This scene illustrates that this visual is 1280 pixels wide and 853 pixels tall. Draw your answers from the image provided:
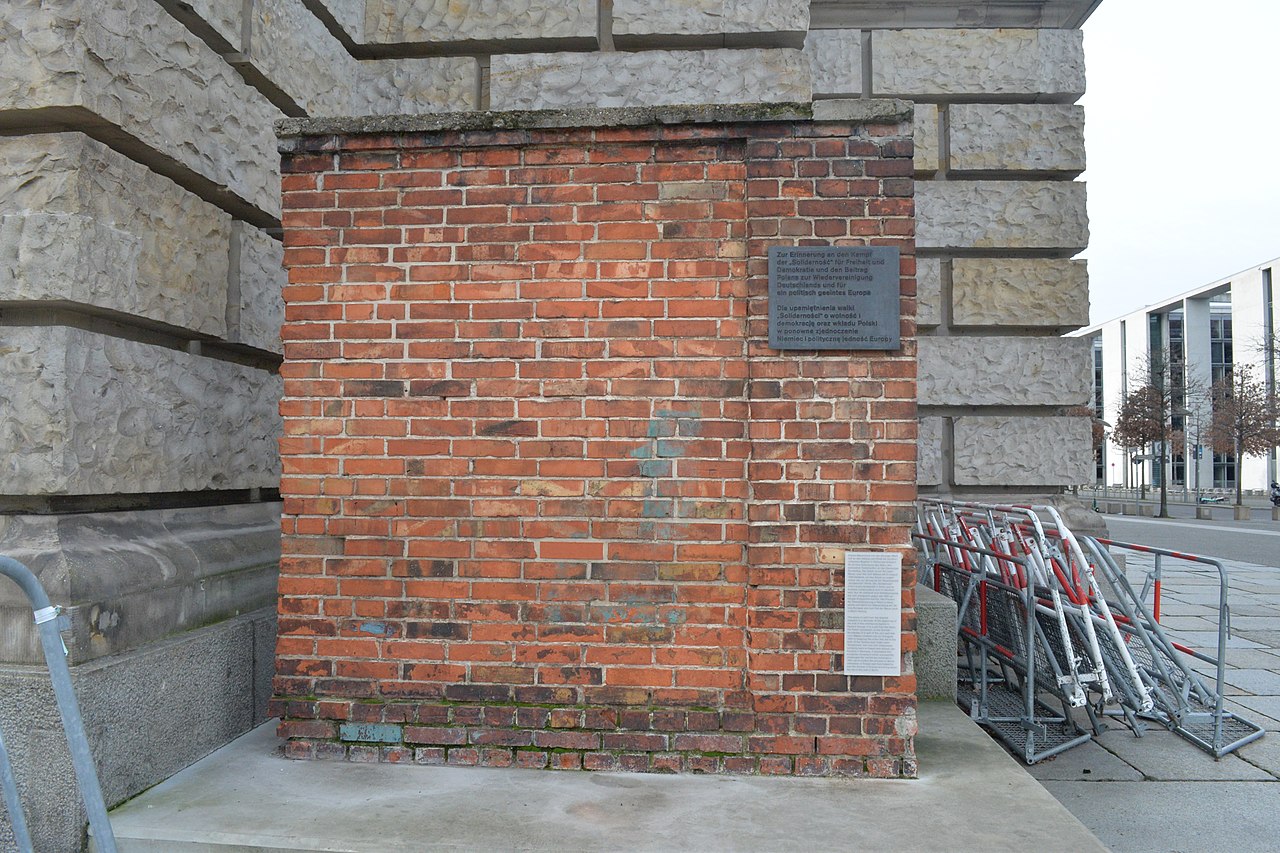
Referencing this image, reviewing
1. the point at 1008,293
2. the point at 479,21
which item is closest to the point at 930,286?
the point at 1008,293

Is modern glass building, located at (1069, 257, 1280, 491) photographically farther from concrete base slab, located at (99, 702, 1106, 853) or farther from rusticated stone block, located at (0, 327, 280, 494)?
rusticated stone block, located at (0, 327, 280, 494)

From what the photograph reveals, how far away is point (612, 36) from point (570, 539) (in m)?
3.64

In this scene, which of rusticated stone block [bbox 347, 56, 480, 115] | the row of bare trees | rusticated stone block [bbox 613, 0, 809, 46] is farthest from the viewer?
the row of bare trees

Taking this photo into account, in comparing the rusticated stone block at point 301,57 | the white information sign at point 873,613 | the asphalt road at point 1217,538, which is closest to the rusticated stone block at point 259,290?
the rusticated stone block at point 301,57

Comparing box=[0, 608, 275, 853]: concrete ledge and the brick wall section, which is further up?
the brick wall section

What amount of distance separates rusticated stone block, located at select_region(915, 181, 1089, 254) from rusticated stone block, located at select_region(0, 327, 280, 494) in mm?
4904

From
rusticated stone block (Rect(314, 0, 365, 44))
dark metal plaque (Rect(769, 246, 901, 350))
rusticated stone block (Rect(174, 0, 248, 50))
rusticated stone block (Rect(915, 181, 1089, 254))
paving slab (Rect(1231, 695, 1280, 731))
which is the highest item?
rusticated stone block (Rect(314, 0, 365, 44))

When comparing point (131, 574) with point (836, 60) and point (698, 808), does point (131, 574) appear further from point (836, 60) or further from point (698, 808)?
point (836, 60)

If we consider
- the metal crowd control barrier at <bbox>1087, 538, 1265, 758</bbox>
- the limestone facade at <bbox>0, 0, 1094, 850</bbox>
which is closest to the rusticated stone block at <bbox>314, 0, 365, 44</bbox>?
the limestone facade at <bbox>0, 0, 1094, 850</bbox>

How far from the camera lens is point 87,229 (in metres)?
3.28

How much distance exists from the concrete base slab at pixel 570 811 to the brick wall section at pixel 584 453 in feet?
0.53

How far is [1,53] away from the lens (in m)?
3.25

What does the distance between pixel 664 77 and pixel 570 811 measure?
441 centimetres

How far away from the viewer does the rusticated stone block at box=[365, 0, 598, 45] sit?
18.5ft
